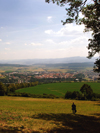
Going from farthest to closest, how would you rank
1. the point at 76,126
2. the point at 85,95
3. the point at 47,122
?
the point at 85,95
the point at 47,122
the point at 76,126

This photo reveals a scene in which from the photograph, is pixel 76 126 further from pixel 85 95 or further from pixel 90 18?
pixel 85 95

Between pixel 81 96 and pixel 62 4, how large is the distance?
4293 centimetres

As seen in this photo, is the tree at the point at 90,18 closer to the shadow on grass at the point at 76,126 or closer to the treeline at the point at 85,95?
the shadow on grass at the point at 76,126

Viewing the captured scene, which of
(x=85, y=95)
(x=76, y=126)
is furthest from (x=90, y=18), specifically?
(x=85, y=95)

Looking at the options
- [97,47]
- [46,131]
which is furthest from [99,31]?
[46,131]

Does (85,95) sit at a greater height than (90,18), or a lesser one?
lesser

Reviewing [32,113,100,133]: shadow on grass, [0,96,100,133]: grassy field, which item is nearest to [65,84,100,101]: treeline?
[0,96,100,133]: grassy field

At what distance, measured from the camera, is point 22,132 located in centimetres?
821

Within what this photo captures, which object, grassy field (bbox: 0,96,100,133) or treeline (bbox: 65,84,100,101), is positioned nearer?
grassy field (bbox: 0,96,100,133)

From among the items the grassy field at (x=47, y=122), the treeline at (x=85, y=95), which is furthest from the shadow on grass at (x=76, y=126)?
the treeline at (x=85, y=95)

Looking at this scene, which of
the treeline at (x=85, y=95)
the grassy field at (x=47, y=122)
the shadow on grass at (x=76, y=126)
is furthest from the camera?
the treeline at (x=85, y=95)

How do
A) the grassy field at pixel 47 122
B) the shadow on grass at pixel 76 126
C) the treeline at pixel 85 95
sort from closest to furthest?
the grassy field at pixel 47 122 < the shadow on grass at pixel 76 126 < the treeline at pixel 85 95

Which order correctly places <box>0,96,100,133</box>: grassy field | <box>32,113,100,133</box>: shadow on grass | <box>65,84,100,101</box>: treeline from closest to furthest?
<box>0,96,100,133</box>: grassy field → <box>32,113,100,133</box>: shadow on grass → <box>65,84,100,101</box>: treeline

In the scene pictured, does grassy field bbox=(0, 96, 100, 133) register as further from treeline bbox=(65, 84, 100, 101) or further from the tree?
treeline bbox=(65, 84, 100, 101)
